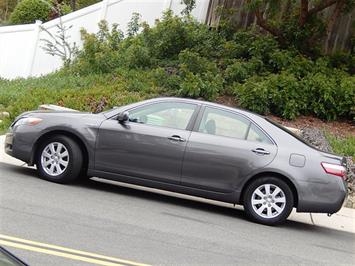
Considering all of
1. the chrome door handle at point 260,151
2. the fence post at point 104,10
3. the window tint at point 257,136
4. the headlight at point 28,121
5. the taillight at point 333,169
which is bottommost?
the headlight at point 28,121

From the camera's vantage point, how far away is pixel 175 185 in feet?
27.6

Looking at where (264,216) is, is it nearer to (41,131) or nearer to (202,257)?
(202,257)

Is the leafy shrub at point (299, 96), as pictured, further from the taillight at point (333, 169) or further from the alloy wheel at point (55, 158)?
the alloy wheel at point (55, 158)

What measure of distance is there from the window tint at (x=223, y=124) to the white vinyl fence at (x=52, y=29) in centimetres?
988

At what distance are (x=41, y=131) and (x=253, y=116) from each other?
2.89 metres

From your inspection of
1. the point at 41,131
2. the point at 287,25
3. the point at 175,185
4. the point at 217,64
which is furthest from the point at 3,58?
the point at 175,185

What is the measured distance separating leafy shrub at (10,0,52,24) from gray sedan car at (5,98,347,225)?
1475cm

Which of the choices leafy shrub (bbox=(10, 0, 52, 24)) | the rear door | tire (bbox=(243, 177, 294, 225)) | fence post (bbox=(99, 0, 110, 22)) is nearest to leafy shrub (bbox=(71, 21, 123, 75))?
fence post (bbox=(99, 0, 110, 22))

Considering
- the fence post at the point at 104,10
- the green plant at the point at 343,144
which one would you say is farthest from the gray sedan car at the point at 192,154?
the fence post at the point at 104,10

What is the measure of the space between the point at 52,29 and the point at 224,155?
11.0 m

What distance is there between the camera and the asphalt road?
6.33 m

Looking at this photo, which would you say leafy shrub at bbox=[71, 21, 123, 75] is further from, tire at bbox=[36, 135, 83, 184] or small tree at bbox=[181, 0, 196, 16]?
tire at bbox=[36, 135, 83, 184]

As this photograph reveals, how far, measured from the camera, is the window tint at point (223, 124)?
28.0ft

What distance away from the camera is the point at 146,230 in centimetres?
711
